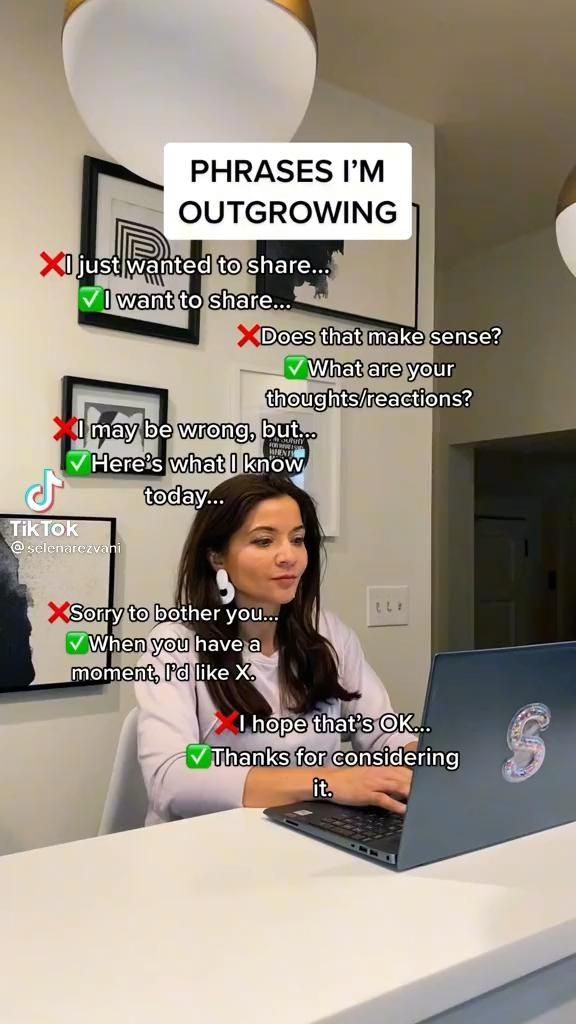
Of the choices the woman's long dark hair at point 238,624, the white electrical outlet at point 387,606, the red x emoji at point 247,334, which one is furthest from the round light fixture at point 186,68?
the white electrical outlet at point 387,606

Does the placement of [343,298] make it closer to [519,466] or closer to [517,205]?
[517,205]

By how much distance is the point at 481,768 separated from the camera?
2.83 ft

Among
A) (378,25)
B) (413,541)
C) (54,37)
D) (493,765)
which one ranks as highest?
(378,25)

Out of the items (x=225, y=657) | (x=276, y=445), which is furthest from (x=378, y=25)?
(x=225, y=657)

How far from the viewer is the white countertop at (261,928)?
567mm

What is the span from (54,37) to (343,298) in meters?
0.92

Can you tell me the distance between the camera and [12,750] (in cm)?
172

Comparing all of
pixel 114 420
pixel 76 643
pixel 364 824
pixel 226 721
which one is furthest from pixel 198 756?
pixel 114 420

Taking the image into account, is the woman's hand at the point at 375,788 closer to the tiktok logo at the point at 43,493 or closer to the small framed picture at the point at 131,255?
the tiktok logo at the point at 43,493

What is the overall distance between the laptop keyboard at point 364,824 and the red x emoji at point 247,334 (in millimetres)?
1364

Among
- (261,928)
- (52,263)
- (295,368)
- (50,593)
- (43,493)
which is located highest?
(52,263)

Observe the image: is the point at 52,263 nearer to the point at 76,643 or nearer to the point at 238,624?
the point at 76,643

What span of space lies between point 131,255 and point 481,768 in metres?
1.45

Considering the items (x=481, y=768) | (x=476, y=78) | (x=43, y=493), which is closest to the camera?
(x=481, y=768)
